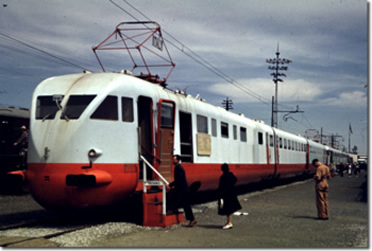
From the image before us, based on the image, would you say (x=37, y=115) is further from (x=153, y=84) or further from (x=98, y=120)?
(x=153, y=84)

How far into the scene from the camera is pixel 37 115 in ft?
33.7

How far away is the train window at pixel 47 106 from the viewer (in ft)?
33.0

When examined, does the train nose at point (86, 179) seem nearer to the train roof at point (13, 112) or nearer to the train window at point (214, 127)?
the train window at point (214, 127)

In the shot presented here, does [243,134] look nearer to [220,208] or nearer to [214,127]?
[214,127]

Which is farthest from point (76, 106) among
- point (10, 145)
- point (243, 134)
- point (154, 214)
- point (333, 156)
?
point (333, 156)

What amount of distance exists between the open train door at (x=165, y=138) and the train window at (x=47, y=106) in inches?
95.5

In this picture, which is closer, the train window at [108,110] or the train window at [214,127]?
the train window at [108,110]

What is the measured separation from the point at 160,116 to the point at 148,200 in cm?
216

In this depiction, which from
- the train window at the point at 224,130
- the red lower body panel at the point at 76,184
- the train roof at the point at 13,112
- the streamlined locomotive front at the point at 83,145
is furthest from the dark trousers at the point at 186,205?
the train roof at the point at 13,112

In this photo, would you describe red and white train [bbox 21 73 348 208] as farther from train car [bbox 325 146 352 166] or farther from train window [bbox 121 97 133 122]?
train car [bbox 325 146 352 166]

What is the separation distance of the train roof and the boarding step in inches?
346

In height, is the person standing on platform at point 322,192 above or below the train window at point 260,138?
below

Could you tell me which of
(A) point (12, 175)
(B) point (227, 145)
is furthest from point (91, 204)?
(B) point (227, 145)

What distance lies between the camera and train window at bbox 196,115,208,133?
14125mm
